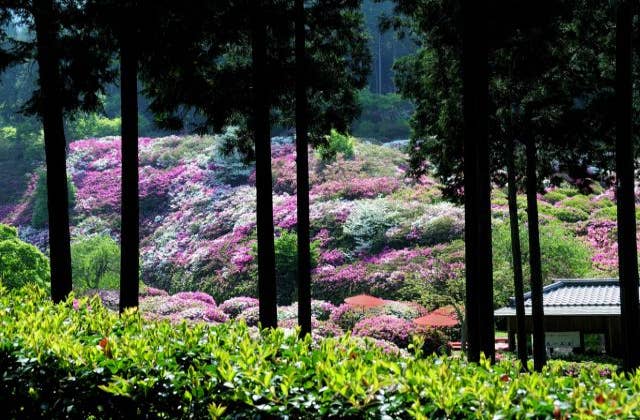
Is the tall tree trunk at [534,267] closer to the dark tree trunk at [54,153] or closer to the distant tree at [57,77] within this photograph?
the distant tree at [57,77]

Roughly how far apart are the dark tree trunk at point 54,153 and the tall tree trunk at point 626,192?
792cm

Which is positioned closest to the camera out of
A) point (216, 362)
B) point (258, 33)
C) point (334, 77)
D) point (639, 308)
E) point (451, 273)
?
point (216, 362)

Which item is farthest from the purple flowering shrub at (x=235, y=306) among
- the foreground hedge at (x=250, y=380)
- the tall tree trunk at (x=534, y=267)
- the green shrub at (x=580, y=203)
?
the foreground hedge at (x=250, y=380)

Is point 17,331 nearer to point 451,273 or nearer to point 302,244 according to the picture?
point 302,244

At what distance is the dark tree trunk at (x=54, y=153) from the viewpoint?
38.8 feet

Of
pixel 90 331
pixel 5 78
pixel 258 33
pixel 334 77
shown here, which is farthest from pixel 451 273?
pixel 5 78

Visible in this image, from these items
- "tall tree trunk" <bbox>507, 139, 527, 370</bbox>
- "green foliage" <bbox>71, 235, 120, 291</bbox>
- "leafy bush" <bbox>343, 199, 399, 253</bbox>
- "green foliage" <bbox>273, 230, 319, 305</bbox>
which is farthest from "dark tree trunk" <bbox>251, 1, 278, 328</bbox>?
"green foliage" <bbox>71, 235, 120, 291</bbox>

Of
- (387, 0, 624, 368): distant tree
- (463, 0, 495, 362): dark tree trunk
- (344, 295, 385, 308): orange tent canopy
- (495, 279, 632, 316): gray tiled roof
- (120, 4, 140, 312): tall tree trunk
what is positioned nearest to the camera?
(463, 0, 495, 362): dark tree trunk

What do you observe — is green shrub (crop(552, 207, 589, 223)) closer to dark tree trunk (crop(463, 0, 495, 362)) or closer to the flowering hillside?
the flowering hillside

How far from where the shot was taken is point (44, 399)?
579cm

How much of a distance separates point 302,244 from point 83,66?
15.1 feet

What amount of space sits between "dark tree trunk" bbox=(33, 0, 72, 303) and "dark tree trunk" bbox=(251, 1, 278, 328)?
288 cm

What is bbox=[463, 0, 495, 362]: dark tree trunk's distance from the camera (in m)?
11.1

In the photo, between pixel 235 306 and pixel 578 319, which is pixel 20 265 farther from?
pixel 578 319
